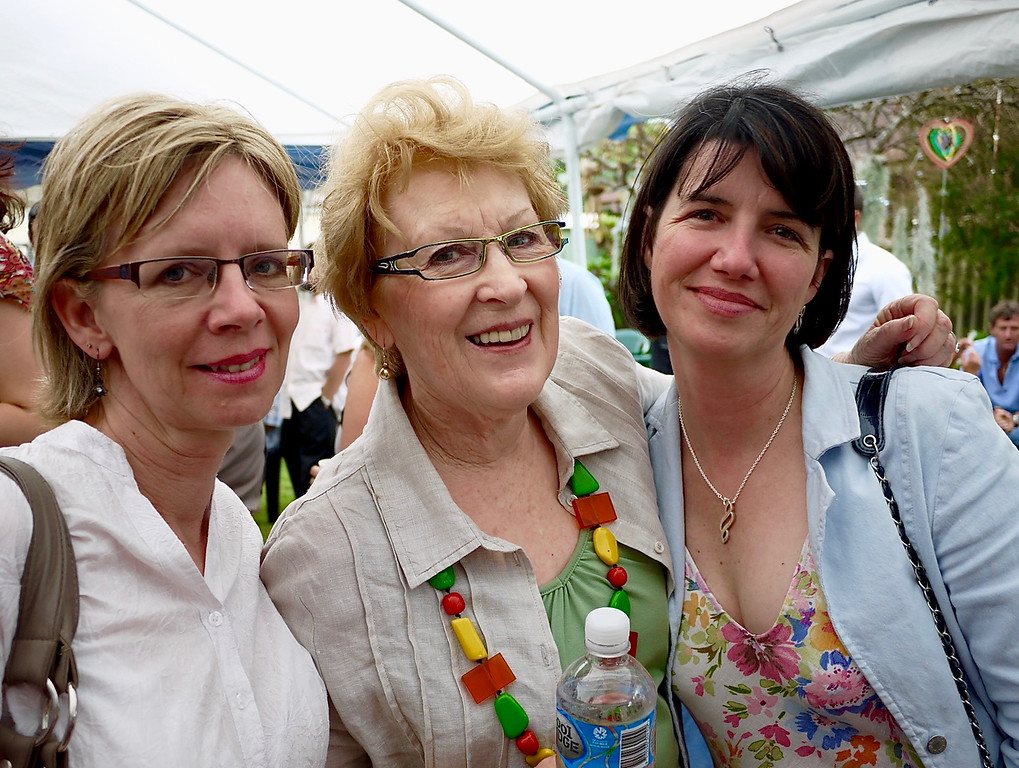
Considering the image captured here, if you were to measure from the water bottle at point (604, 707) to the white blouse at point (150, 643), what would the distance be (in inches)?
19.6

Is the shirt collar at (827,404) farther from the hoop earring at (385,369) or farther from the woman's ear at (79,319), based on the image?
the woman's ear at (79,319)

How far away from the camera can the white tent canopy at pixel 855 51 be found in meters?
3.31

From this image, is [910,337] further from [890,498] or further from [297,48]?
[297,48]

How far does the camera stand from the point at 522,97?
6285mm

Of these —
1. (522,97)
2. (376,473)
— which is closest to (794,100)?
(376,473)

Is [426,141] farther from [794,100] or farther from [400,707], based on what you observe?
[400,707]

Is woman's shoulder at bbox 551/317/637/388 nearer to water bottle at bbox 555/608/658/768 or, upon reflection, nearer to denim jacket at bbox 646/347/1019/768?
denim jacket at bbox 646/347/1019/768

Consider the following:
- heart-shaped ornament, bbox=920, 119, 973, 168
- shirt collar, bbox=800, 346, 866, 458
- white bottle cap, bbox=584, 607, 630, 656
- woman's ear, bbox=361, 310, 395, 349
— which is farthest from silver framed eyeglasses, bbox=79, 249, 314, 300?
heart-shaped ornament, bbox=920, 119, 973, 168

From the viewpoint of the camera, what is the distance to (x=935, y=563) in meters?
1.72

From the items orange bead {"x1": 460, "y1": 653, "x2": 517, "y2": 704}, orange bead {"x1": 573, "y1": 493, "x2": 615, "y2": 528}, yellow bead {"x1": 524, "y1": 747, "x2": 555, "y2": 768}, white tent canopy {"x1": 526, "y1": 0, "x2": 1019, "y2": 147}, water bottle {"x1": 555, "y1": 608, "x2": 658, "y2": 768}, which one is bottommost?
yellow bead {"x1": 524, "y1": 747, "x2": 555, "y2": 768}

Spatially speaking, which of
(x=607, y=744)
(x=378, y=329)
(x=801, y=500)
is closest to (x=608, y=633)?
(x=607, y=744)

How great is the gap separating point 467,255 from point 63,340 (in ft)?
2.72

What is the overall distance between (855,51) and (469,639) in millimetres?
3302

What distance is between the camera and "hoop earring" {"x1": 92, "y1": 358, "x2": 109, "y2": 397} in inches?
63.6
